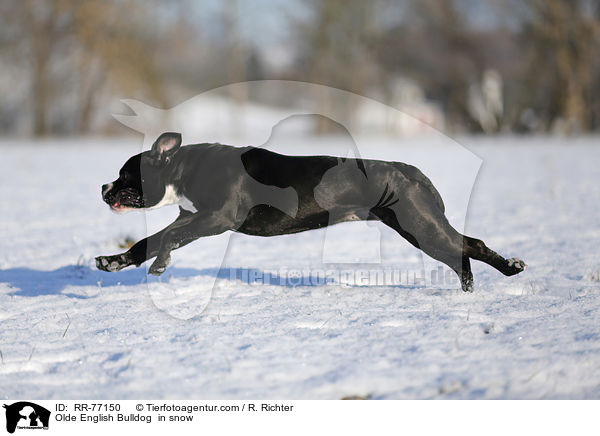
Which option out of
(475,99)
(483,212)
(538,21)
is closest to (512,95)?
(475,99)

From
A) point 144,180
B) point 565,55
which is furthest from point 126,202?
point 565,55

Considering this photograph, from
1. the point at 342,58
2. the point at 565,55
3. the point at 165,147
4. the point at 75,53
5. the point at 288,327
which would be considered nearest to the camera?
the point at 288,327

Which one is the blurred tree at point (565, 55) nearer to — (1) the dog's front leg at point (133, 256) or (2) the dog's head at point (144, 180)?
(2) the dog's head at point (144, 180)

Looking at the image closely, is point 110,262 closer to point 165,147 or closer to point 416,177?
point 165,147

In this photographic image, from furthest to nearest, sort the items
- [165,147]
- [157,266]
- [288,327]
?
[165,147] → [157,266] → [288,327]

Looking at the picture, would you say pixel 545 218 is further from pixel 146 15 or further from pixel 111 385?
pixel 146 15

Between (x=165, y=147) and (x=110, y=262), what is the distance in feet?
2.31

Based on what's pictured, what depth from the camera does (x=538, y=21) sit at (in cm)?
2734

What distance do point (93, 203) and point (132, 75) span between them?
29836mm

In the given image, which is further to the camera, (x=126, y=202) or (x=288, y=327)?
(x=126, y=202)

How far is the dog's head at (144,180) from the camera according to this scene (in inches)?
130

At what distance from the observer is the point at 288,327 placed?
3.01 metres

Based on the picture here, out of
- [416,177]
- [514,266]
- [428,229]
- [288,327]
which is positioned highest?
[416,177]

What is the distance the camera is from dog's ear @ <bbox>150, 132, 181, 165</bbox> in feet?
10.8
